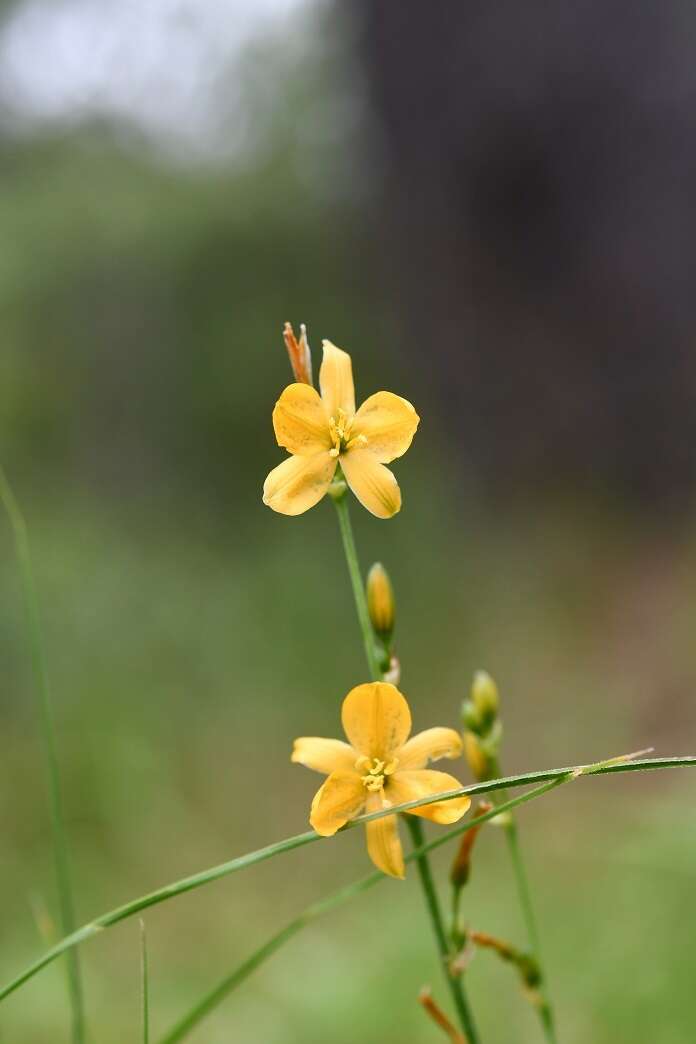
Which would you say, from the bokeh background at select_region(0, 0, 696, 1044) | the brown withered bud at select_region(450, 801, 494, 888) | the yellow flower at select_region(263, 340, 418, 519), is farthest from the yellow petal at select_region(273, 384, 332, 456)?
the bokeh background at select_region(0, 0, 696, 1044)

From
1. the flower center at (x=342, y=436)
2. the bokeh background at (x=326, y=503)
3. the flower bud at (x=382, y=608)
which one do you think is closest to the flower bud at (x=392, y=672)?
the flower bud at (x=382, y=608)

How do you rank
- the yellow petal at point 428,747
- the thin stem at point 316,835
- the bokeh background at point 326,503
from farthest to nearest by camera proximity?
the bokeh background at point 326,503 → the yellow petal at point 428,747 → the thin stem at point 316,835

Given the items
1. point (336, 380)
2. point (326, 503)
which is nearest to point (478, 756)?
point (336, 380)

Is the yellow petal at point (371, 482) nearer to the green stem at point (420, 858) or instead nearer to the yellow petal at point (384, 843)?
the green stem at point (420, 858)

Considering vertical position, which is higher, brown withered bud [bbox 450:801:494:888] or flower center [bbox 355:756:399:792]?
flower center [bbox 355:756:399:792]

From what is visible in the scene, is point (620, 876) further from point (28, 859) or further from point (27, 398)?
point (27, 398)

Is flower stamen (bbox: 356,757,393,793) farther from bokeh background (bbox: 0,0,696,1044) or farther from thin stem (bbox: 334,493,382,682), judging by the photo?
bokeh background (bbox: 0,0,696,1044)

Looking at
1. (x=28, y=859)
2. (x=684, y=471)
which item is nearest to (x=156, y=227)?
(x=684, y=471)

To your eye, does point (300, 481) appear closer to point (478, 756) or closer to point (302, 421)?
point (302, 421)

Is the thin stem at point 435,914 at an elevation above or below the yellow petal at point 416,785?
below
